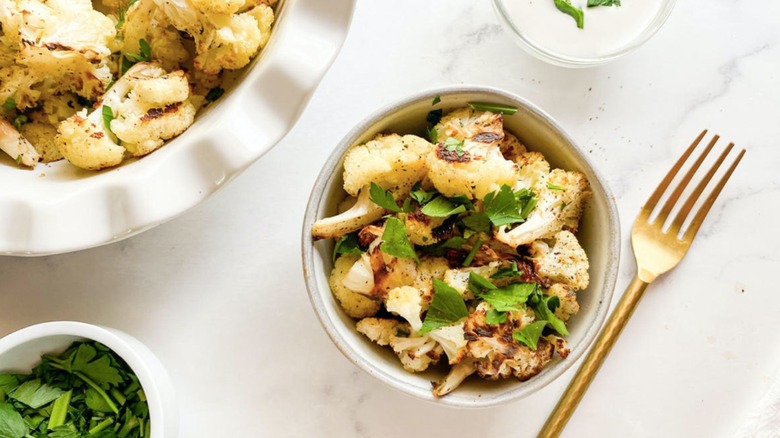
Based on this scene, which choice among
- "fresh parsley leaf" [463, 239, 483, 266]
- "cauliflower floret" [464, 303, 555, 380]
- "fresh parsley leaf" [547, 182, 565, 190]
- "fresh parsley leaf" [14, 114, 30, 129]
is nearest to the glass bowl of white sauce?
"fresh parsley leaf" [547, 182, 565, 190]

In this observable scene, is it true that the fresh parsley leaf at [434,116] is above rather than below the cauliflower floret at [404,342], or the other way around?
above

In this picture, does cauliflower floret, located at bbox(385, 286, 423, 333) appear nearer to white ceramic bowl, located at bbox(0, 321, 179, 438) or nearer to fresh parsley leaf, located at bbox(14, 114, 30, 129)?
white ceramic bowl, located at bbox(0, 321, 179, 438)

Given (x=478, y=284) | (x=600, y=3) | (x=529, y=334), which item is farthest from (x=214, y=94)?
(x=600, y=3)

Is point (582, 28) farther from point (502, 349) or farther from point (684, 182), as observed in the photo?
point (502, 349)

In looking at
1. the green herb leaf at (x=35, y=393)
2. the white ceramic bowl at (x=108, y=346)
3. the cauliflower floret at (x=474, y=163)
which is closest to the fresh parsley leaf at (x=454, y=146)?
the cauliflower floret at (x=474, y=163)

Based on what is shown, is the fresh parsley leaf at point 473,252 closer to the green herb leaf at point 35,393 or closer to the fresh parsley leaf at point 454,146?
the fresh parsley leaf at point 454,146
